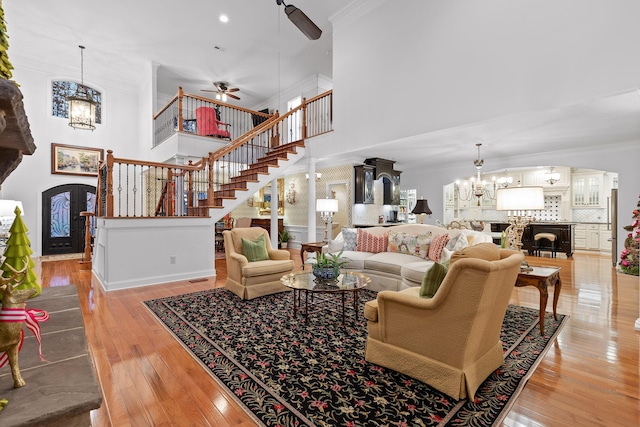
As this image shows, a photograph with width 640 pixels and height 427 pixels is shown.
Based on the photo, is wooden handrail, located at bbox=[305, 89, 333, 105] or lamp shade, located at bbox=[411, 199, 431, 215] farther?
lamp shade, located at bbox=[411, 199, 431, 215]

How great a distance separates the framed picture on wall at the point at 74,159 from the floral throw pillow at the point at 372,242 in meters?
7.30

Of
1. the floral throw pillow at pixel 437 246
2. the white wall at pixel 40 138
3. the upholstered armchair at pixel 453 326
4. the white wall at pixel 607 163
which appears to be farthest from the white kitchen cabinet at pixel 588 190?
the white wall at pixel 40 138

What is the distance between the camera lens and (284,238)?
10.1m

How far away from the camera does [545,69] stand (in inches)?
154

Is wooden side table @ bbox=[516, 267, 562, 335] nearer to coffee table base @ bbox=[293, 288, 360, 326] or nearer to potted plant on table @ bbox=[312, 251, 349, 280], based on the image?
coffee table base @ bbox=[293, 288, 360, 326]

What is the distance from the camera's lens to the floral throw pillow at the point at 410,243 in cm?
468

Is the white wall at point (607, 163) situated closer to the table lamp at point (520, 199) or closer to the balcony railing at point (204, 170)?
the balcony railing at point (204, 170)

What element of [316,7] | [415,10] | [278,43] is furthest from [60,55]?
[415,10]

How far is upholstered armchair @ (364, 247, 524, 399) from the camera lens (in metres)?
1.92

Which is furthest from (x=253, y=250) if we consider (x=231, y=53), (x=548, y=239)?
(x=548, y=239)

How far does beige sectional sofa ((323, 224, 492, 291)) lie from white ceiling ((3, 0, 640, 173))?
5.48ft

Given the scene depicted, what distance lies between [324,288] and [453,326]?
4.56 feet

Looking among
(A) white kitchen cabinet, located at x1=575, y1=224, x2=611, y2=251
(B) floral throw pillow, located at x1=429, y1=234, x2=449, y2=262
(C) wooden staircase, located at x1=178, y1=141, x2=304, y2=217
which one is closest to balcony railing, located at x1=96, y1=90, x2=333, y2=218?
(C) wooden staircase, located at x1=178, y1=141, x2=304, y2=217

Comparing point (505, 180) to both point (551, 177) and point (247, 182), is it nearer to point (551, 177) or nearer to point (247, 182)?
point (551, 177)
